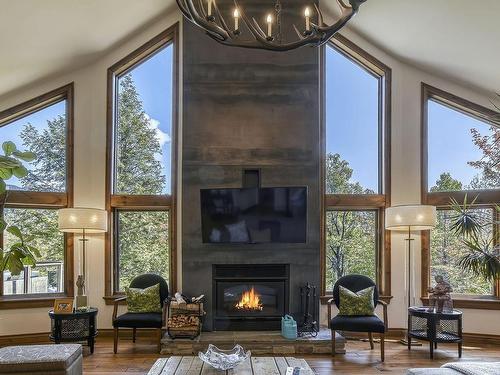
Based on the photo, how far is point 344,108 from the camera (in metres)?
6.66

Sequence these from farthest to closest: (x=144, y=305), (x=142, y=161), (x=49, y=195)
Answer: (x=142, y=161) → (x=49, y=195) → (x=144, y=305)

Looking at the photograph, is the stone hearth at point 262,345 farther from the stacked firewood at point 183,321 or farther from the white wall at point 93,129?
the white wall at point 93,129

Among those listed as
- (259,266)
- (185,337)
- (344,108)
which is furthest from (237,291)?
(344,108)

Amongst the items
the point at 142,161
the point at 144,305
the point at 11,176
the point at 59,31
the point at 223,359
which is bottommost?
the point at 144,305

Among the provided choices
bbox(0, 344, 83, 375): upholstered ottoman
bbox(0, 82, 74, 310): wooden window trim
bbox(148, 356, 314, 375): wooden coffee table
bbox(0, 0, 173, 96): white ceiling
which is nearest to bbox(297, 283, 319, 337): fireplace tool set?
bbox(148, 356, 314, 375): wooden coffee table

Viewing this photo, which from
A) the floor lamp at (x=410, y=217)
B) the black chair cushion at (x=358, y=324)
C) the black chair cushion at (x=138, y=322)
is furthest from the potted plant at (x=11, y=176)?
the floor lamp at (x=410, y=217)

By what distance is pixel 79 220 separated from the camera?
5.62 metres

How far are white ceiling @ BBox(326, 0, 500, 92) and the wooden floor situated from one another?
11.3 feet

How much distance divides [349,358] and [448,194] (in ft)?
8.91

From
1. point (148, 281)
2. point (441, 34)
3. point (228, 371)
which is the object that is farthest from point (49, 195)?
point (441, 34)

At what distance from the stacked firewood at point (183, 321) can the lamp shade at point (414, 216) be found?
9.32 feet

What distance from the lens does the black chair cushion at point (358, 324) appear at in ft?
16.5

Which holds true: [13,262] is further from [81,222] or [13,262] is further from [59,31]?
[59,31]

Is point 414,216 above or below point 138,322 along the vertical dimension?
above
